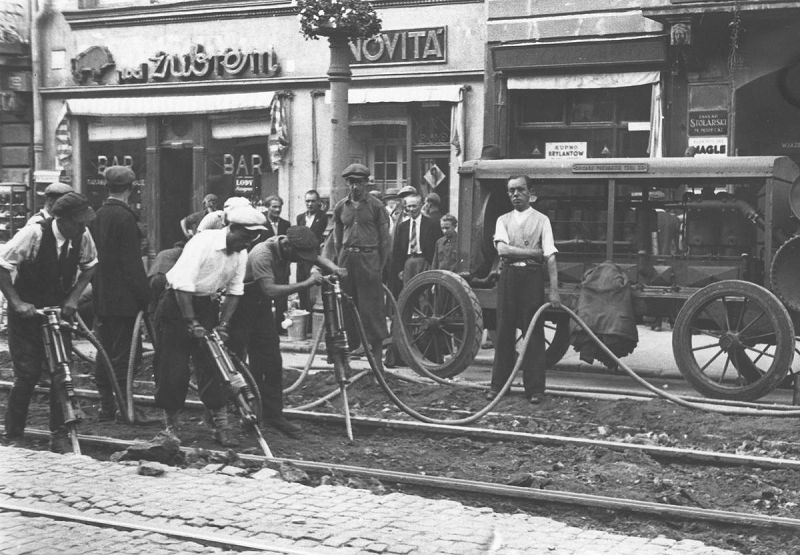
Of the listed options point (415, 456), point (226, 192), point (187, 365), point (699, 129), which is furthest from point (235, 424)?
point (226, 192)

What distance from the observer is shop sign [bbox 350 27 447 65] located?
19.4 m

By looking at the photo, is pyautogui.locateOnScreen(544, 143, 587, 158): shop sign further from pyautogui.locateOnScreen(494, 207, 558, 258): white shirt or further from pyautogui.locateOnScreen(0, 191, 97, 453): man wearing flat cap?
pyautogui.locateOnScreen(0, 191, 97, 453): man wearing flat cap

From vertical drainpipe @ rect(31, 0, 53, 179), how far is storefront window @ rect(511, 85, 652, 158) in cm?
934

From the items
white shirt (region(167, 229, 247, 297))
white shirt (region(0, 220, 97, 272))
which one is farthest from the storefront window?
white shirt (region(0, 220, 97, 272))

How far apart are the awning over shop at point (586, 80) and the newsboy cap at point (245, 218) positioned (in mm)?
10609

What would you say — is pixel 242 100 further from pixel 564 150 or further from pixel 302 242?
pixel 302 242

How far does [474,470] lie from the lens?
8250mm

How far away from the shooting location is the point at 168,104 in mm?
21938

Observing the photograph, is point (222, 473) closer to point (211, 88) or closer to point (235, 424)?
point (235, 424)

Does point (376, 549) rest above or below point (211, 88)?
below

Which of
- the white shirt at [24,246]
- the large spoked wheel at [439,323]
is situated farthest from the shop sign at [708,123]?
the white shirt at [24,246]

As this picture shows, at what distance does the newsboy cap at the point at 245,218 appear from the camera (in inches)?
329

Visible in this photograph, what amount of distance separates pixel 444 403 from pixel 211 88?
1211 centimetres

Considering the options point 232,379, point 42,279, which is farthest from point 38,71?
point 232,379
